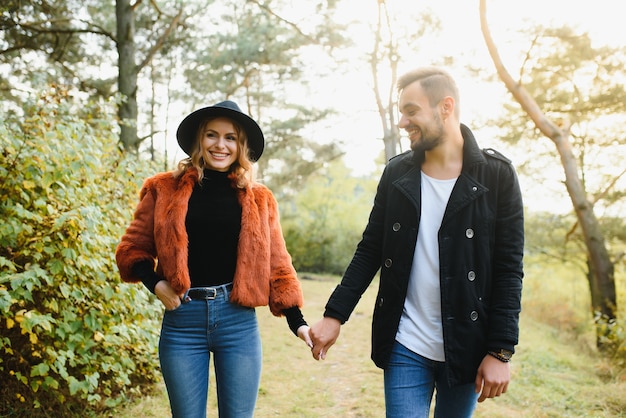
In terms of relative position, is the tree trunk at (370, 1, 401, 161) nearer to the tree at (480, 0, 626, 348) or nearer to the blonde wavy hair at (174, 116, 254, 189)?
the tree at (480, 0, 626, 348)

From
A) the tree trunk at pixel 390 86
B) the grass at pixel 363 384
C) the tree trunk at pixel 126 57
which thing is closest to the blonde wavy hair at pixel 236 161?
the grass at pixel 363 384

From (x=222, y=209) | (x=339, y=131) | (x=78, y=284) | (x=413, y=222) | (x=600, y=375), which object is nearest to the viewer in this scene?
(x=413, y=222)

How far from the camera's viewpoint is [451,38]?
483 inches

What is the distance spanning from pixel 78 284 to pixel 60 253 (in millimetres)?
325

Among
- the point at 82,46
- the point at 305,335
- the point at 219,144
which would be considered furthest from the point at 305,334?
the point at 82,46

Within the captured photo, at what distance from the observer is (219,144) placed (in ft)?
9.09

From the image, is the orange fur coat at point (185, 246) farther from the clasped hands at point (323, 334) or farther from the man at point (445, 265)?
the man at point (445, 265)

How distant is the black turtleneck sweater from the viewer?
2637mm

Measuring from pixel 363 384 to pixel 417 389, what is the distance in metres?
4.09

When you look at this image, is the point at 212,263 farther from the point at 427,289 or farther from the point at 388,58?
the point at 388,58

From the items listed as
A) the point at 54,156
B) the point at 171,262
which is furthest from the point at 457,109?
the point at 54,156

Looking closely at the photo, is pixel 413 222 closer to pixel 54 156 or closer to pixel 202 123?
pixel 202 123

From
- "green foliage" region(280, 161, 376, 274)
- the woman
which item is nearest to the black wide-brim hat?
the woman

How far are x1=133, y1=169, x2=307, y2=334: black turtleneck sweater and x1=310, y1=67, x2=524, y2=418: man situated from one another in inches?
23.5
